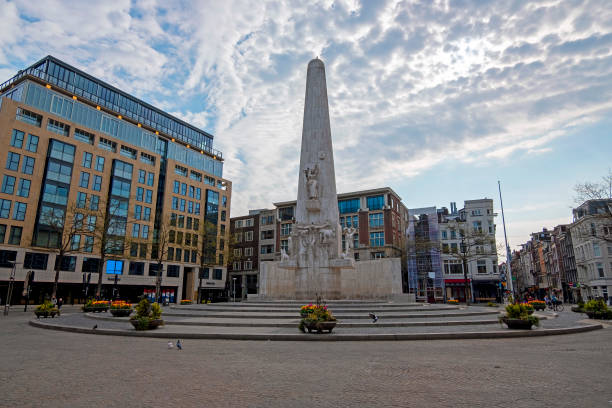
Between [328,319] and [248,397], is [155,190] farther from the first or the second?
[248,397]

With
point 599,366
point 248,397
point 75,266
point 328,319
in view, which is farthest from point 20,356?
point 75,266

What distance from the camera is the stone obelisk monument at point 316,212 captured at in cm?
2595

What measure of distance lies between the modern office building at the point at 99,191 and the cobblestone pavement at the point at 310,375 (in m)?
29.8

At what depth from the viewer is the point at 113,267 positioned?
52594 mm

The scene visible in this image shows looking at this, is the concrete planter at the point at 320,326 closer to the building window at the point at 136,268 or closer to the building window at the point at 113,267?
the building window at the point at 113,267

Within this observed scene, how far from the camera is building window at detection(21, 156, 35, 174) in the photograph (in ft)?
148

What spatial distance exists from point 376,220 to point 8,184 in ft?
170

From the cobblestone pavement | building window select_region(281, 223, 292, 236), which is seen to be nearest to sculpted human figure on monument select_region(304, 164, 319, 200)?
the cobblestone pavement

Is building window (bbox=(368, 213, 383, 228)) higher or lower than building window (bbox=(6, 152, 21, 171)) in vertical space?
lower

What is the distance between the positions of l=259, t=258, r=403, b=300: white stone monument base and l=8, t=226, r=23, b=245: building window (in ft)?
114

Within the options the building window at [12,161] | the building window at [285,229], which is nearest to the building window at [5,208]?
the building window at [12,161]

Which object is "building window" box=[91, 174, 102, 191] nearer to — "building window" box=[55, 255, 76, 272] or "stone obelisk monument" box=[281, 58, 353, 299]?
"building window" box=[55, 255, 76, 272]

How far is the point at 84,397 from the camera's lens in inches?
226

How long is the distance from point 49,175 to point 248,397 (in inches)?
2067
